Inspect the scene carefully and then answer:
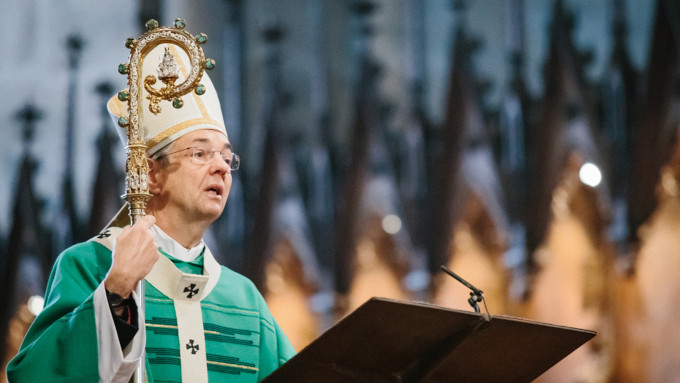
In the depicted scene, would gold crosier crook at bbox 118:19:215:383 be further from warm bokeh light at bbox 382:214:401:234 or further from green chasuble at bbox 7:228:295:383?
warm bokeh light at bbox 382:214:401:234

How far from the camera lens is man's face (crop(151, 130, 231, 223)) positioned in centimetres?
352

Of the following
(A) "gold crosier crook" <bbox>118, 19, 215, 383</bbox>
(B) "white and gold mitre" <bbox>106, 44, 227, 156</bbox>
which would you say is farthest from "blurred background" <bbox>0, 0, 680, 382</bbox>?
(A) "gold crosier crook" <bbox>118, 19, 215, 383</bbox>

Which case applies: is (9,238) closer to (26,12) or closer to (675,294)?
(26,12)

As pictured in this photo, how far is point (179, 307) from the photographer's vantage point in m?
3.49

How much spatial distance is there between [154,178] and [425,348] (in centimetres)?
134

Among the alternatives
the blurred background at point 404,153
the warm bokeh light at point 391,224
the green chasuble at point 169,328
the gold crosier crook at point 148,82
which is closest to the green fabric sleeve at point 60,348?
the green chasuble at point 169,328

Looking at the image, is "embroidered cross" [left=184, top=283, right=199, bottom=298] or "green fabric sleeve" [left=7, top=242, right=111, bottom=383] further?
"embroidered cross" [left=184, top=283, right=199, bottom=298]

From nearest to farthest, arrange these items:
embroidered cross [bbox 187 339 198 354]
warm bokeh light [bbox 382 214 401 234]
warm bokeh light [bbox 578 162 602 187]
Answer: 1. embroidered cross [bbox 187 339 198 354]
2. warm bokeh light [bbox 578 162 602 187]
3. warm bokeh light [bbox 382 214 401 234]

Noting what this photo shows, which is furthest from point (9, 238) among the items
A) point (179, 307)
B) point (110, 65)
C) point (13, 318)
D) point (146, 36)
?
point (146, 36)

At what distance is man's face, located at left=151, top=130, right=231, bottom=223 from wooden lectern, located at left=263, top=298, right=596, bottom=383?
3.24 feet

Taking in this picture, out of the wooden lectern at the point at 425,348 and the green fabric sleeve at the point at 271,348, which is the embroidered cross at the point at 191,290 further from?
the wooden lectern at the point at 425,348

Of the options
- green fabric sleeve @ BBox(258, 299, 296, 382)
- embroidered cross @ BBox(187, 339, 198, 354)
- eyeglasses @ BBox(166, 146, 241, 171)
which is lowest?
embroidered cross @ BBox(187, 339, 198, 354)

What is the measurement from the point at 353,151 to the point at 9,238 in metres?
2.33

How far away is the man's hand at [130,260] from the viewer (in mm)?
2842
